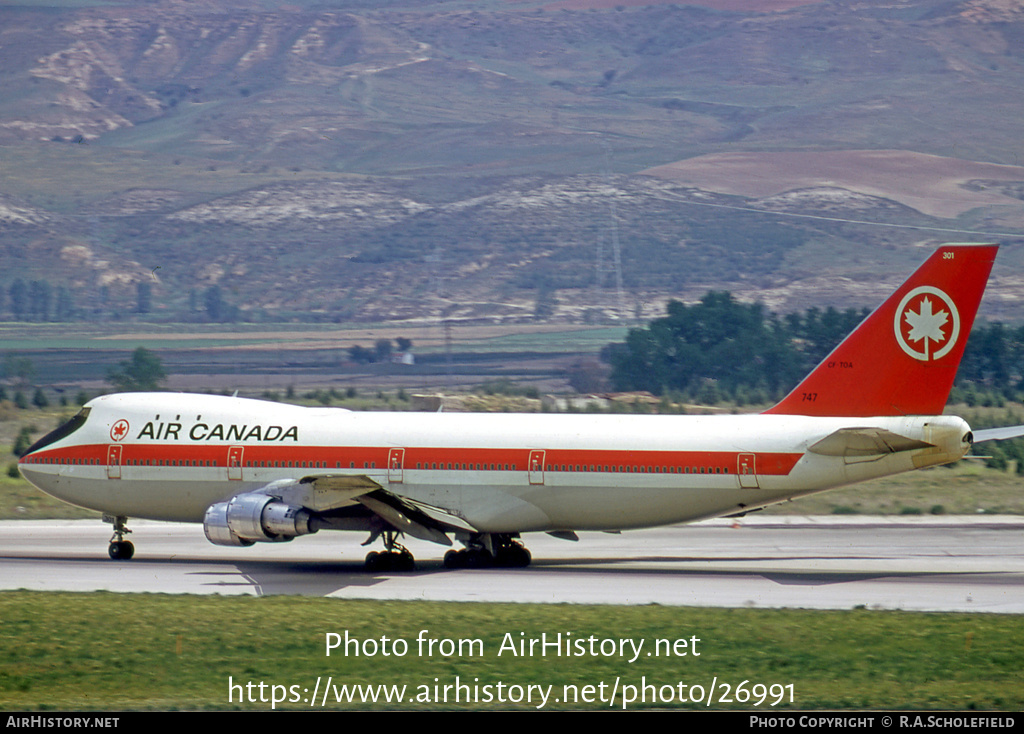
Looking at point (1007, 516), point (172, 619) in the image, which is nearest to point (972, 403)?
point (1007, 516)

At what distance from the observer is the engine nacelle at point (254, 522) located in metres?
31.5

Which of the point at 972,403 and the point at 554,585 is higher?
the point at 972,403

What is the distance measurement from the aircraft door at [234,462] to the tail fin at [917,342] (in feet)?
Answer: 49.1

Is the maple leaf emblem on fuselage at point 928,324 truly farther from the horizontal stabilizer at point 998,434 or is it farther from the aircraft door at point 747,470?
the aircraft door at point 747,470

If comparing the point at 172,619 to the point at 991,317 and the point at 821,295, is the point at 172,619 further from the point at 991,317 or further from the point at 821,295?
the point at 821,295

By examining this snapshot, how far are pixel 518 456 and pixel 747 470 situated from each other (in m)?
5.78

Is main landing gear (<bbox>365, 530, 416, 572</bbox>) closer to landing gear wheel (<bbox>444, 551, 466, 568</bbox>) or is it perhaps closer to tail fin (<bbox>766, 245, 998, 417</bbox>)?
landing gear wheel (<bbox>444, 551, 466, 568</bbox>)

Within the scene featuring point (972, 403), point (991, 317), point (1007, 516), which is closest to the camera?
point (1007, 516)

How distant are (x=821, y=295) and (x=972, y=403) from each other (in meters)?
100

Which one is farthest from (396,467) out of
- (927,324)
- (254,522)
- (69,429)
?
(927,324)

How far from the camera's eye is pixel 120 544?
35.4 meters

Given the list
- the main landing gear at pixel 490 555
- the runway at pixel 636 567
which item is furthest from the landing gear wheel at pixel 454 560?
the runway at pixel 636 567

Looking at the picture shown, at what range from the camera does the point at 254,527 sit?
31.5 m

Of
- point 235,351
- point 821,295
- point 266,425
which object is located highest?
point 821,295
